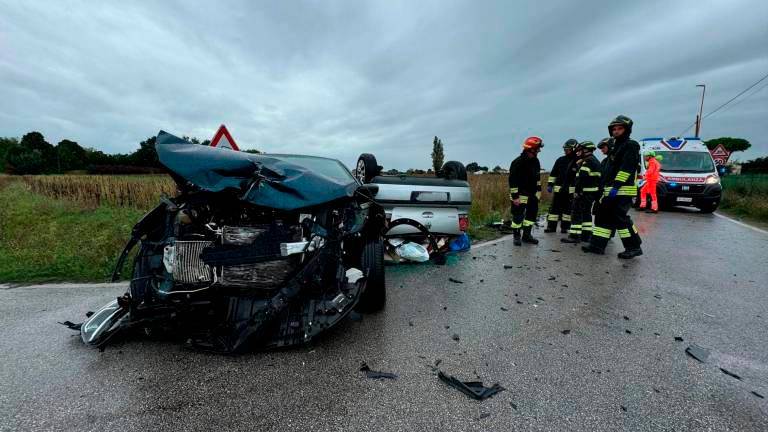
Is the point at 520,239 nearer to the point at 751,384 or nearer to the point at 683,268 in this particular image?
the point at 683,268

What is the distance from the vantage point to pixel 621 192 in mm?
5234

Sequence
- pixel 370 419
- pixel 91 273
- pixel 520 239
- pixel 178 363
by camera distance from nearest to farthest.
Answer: pixel 370 419 → pixel 178 363 → pixel 91 273 → pixel 520 239

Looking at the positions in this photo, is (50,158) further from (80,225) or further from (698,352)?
(698,352)

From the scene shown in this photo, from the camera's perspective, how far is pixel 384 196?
441 centimetres

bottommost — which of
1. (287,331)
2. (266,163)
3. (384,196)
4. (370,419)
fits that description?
(370,419)

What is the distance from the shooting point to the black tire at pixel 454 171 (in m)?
5.61

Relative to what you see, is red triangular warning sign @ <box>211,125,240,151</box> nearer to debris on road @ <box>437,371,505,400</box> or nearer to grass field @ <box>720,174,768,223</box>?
debris on road @ <box>437,371,505,400</box>

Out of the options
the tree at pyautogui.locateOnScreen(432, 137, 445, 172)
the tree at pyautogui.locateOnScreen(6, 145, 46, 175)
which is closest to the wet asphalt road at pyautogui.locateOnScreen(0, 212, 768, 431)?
the tree at pyautogui.locateOnScreen(432, 137, 445, 172)

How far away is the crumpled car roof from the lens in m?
2.19

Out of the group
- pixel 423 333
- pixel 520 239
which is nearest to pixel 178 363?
pixel 423 333

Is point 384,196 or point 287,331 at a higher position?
point 384,196

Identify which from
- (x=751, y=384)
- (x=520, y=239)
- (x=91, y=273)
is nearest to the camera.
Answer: (x=751, y=384)

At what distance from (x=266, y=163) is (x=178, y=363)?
1.42 meters

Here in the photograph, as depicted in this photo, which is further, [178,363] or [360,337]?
[360,337]
